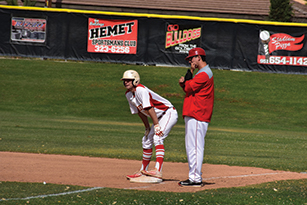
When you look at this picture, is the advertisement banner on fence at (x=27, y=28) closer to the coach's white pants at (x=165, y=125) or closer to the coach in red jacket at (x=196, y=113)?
the coach's white pants at (x=165, y=125)

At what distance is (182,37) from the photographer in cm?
2725

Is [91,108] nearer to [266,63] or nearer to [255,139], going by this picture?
[255,139]

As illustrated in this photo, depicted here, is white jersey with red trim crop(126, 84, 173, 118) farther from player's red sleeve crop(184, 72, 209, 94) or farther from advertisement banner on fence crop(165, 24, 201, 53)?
advertisement banner on fence crop(165, 24, 201, 53)

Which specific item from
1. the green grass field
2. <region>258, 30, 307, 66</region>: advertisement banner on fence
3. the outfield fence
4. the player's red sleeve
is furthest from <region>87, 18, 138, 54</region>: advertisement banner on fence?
the player's red sleeve

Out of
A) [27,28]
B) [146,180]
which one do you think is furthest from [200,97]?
[27,28]

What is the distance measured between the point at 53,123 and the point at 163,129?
34.4ft

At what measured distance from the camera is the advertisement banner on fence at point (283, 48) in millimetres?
26469

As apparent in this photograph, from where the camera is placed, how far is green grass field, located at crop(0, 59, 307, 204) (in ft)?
22.2

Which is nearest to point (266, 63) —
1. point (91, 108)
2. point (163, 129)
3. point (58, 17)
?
point (91, 108)

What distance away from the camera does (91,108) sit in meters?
21.5

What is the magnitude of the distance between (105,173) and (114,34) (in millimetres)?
19961

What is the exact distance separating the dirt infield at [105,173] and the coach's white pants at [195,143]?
323 millimetres

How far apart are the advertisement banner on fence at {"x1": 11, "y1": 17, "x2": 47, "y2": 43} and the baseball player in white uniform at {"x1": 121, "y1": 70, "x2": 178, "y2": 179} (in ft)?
70.9

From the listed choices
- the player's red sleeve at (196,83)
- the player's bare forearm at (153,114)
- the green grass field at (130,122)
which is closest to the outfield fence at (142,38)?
the green grass field at (130,122)
